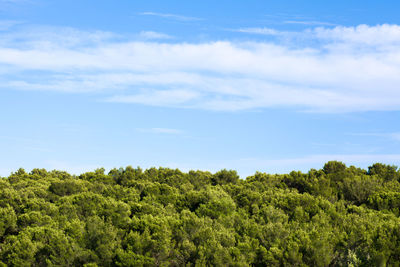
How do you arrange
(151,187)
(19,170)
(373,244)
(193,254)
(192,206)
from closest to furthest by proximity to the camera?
(373,244), (193,254), (192,206), (151,187), (19,170)

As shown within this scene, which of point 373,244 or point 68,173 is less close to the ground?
point 68,173

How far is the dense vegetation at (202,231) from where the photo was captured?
5203 cm

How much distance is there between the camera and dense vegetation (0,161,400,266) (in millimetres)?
52031

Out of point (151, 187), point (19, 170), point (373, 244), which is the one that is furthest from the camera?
point (19, 170)

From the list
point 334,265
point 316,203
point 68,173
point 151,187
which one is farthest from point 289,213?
point 68,173

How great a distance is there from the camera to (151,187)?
9350 centimetres

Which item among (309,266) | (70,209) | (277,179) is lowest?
(309,266)

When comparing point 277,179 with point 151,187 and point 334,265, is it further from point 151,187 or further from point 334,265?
point 334,265

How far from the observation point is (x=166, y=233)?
2250 inches

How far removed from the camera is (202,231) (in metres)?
56.7

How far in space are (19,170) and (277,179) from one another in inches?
3176

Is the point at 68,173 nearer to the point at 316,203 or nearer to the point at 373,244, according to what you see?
the point at 316,203

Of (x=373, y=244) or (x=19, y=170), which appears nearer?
(x=373, y=244)

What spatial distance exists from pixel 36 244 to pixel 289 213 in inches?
1656
